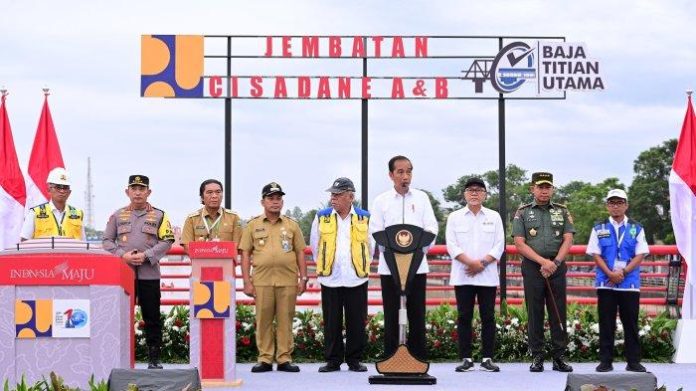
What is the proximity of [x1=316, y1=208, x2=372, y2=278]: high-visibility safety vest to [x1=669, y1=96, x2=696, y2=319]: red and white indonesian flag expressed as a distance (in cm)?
357

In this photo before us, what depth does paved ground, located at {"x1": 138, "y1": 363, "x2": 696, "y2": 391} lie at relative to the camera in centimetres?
787

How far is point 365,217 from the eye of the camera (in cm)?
884

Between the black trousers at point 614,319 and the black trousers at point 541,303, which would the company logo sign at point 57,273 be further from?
the black trousers at point 614,319

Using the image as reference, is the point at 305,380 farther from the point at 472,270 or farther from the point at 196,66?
the point at 196,66

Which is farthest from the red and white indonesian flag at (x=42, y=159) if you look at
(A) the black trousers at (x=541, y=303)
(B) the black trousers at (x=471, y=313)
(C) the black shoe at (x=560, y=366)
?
(C) the black shoe at (x=560, y=366)

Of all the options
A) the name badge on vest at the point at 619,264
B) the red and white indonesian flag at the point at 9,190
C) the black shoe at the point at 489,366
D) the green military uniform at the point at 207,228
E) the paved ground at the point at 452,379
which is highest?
the red and white indonesian flag at the point at 9,190

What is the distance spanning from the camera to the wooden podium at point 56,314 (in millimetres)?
6289

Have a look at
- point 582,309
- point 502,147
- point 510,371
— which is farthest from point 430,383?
point 502,147

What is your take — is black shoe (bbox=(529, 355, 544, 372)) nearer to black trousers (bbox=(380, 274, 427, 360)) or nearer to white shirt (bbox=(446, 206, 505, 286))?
white shirt (bbox=(446, 206, 505, 286))

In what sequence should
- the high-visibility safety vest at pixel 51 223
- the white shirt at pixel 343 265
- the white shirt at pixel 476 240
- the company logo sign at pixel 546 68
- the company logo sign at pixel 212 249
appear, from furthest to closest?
1. the company logo sign at pixel 546 68
2. the white shirt at pixel 476 240
3. the white shirt at pixel 343 265
4. the high-visibility safety vest at pixel 51 223
5. the company logo sign at pixel 212 249

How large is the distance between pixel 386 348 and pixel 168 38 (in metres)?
4.51

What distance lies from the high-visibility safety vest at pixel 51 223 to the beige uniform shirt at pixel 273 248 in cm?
134

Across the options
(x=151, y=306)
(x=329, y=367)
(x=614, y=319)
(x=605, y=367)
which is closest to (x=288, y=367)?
(x=329, y=367)

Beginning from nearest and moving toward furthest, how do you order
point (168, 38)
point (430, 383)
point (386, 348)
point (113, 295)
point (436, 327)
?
1. point (113, 295)
2. point (430, 383)
3. point (386, 348)
4. point (436, 327)
5. point (168, 38)
